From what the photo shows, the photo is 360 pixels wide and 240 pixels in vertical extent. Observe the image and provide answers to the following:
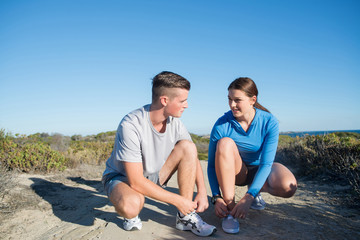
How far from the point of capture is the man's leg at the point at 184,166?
9.12 feet

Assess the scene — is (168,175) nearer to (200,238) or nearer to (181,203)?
(181,203)

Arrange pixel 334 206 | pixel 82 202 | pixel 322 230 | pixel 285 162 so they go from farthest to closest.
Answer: pixel 285 162
pixel 82 202
pixel 334 206
pixel 322 230

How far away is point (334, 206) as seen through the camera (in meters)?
3.63

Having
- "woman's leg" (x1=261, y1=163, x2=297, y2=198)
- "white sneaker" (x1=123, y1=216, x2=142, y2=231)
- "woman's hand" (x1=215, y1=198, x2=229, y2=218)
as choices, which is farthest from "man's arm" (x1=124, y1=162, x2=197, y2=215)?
"woman's leg" (x1=261, y1=163, x2=297, y2=198)

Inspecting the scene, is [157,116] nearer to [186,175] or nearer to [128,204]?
[186,175]

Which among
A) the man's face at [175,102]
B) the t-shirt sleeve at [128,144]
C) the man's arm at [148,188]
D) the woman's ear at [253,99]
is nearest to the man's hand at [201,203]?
the man's arm at [148,188]

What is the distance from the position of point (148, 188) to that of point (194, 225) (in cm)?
64

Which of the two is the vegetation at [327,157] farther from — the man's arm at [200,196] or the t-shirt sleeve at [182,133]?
the t-shirt sleeve at [182,133]

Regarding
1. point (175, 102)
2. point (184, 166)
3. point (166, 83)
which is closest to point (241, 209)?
point (184, 166)

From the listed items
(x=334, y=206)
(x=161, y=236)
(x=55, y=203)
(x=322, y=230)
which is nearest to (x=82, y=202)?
(x=55, y=203)

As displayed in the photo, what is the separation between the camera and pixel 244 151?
10.8 ft

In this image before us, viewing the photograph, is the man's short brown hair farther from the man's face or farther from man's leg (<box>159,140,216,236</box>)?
Answer: man's leg (<box>159,140,216,236</box>)

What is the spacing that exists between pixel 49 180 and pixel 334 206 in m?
5.03

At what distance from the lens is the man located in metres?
2.53
